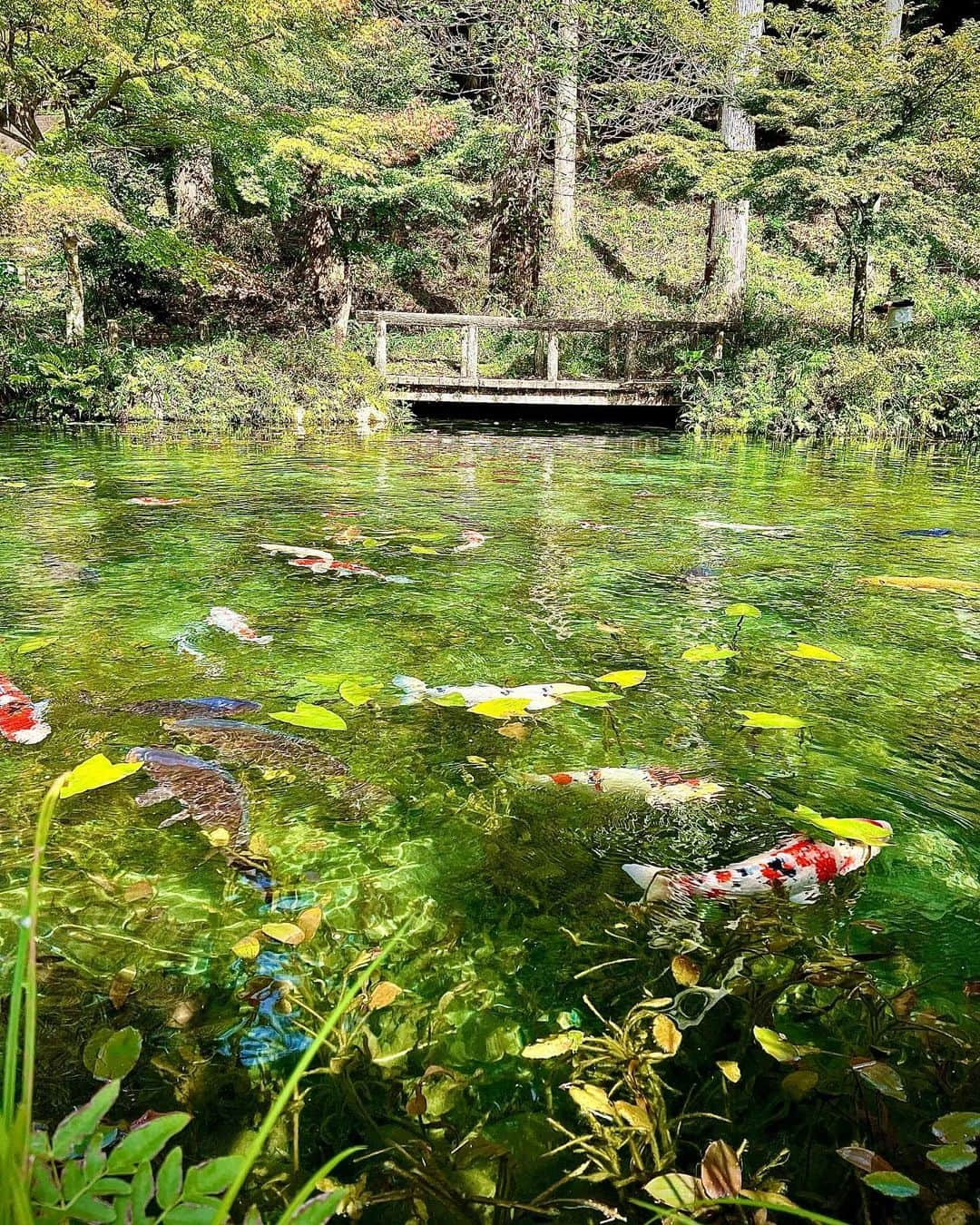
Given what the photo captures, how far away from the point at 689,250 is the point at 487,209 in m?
4.19

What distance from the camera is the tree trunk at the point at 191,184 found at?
12297 millimetres

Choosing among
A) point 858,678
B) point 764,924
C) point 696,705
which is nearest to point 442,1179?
point 764,924

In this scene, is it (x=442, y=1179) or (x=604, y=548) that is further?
(x=604, y=548)

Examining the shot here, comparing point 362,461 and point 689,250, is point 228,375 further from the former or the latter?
point 689,250

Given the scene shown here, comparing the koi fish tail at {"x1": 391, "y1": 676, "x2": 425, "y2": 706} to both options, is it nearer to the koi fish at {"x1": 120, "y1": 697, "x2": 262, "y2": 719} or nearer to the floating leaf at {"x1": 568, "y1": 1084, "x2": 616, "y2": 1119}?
the koi fish at {"x1": 120, "y1": 697, "x2": 262, "y2": 719}

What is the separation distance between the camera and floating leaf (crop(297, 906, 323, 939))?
2.70 feet

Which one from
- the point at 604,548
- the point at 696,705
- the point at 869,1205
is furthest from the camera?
the point at 604,548

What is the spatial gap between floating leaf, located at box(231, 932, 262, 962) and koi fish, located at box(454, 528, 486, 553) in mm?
1874

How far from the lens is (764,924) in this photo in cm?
85

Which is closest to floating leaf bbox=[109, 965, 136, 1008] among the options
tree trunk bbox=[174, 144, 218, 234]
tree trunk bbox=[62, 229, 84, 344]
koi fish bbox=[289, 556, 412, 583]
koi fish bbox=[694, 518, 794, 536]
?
koi fish bbox=[289, 556, 412, 583]

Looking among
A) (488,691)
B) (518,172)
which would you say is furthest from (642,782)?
(518,172)

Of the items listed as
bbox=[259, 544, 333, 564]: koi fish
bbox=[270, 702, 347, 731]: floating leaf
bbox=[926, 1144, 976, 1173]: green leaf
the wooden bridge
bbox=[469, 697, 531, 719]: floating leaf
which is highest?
the wooden bridge

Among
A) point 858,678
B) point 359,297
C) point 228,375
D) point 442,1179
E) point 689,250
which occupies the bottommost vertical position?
point 442,1179

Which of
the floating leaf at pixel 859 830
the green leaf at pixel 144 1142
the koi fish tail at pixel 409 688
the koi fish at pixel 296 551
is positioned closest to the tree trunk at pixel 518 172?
the koi fish at pixel 296 551
